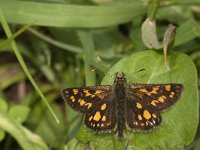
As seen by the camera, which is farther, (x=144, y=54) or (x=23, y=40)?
(x=23, y=40)

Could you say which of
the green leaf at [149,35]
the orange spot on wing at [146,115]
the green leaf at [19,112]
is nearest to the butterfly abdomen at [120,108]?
the orange spot on wing at [146,115]

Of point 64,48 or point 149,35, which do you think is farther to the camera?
point 64,48

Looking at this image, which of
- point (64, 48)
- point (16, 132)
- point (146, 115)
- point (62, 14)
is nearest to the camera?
point (146, 115)

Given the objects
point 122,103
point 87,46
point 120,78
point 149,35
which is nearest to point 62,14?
point 87,46

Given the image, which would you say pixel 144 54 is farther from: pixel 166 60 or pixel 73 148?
Answer: pixel 73 148

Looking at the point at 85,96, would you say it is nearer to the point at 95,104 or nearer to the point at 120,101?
the point at 95,104

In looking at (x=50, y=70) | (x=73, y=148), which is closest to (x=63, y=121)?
(x=50, y=70)

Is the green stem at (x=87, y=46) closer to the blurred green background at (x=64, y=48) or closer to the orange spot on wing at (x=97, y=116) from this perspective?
the blurred green background at (x=64, y=48)

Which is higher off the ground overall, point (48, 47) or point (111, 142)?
point (48, 47)

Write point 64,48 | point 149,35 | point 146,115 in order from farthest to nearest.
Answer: point 64,48 < point 149,35 < point 146,115
